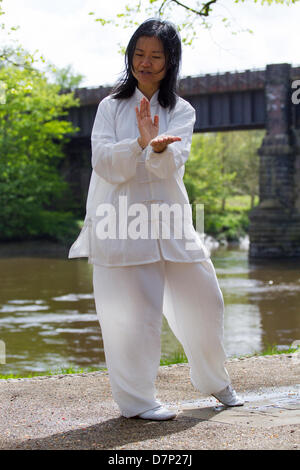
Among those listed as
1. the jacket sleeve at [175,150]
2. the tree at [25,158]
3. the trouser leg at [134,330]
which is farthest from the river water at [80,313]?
the tree at [25,158]

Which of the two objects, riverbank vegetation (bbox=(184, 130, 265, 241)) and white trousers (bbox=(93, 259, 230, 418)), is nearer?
white trousers (bbox=(93, 259, 230, 418))

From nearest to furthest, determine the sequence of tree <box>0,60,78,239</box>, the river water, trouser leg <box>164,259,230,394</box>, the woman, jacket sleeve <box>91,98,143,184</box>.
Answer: jacket sleeve <box>91,98,143,184</box> → the woman → trouser leg <box>164,259,230,394</box> → the river water → tree <box>0,60,78,239</box>

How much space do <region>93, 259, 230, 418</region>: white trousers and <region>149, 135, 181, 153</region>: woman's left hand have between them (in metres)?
0.68

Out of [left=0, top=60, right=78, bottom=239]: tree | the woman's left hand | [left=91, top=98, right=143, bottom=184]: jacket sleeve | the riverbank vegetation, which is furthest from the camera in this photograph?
the riverbank vegetation

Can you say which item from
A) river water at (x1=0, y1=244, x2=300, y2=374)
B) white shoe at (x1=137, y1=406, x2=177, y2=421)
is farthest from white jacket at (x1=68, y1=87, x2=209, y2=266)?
river water at (x1=0, y1=244, x2=300, y2=374)

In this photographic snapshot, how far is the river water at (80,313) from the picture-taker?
37.1 ft

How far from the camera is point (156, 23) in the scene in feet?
14.0

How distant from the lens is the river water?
11.3m

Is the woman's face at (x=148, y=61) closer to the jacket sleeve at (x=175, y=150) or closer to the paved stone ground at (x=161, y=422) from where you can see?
the jacket sleeve at (x=175, y=150)

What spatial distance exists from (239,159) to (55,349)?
1957 inches

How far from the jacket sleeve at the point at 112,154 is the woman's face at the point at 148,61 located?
322 millimetres

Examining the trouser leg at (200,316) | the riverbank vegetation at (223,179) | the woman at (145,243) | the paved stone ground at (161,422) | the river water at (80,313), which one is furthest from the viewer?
the riverbank vegetation at (223,179)

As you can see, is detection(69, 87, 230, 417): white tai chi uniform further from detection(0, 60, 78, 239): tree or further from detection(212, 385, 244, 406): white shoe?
detection(0, 60, 78, 239): tree

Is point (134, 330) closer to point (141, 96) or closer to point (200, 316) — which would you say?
point (200, 316)
